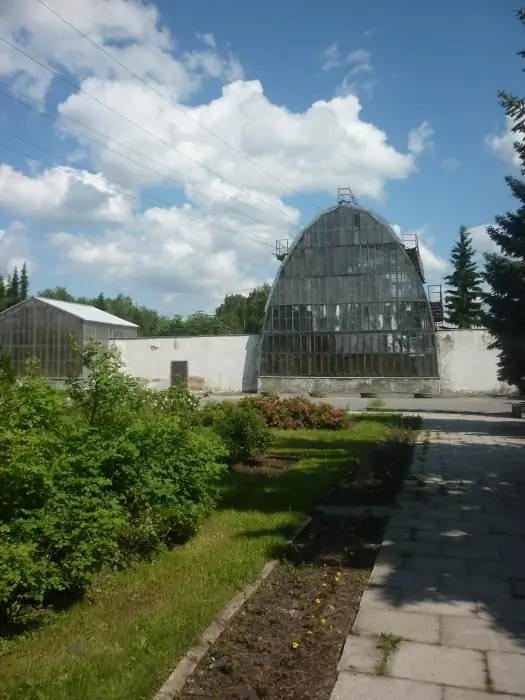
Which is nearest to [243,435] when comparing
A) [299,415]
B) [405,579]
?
[405,579]

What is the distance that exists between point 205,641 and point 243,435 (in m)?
7.82

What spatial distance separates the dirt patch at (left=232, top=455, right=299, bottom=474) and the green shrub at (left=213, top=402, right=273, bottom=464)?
16 centimetres

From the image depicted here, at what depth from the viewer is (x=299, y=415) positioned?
1878 cm

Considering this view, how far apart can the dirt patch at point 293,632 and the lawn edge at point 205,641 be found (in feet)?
0.14

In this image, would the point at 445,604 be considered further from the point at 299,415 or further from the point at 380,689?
the point at 299,415

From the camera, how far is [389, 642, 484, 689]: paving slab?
354cm

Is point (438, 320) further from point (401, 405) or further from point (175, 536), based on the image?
point (175, 536)

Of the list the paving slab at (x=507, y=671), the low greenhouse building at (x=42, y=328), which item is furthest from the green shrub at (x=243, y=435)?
the low greenhouse building at (x=42, y=328)

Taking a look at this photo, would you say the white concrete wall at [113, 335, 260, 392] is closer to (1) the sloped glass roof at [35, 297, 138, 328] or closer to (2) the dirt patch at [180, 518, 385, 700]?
(1) the sloped glass roof at [35, 297, 138, 328]

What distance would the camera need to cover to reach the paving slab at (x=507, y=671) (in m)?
3.45

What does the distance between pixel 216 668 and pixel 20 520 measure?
1.59 m

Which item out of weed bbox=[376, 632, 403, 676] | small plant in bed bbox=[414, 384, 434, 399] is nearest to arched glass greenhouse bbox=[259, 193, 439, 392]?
small plant in bed bbox=[414, 384, 434, 399]

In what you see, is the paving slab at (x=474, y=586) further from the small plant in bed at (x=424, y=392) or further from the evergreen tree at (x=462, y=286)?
the evergreen tree at (x=462, y=286)

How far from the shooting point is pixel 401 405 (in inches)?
1232
